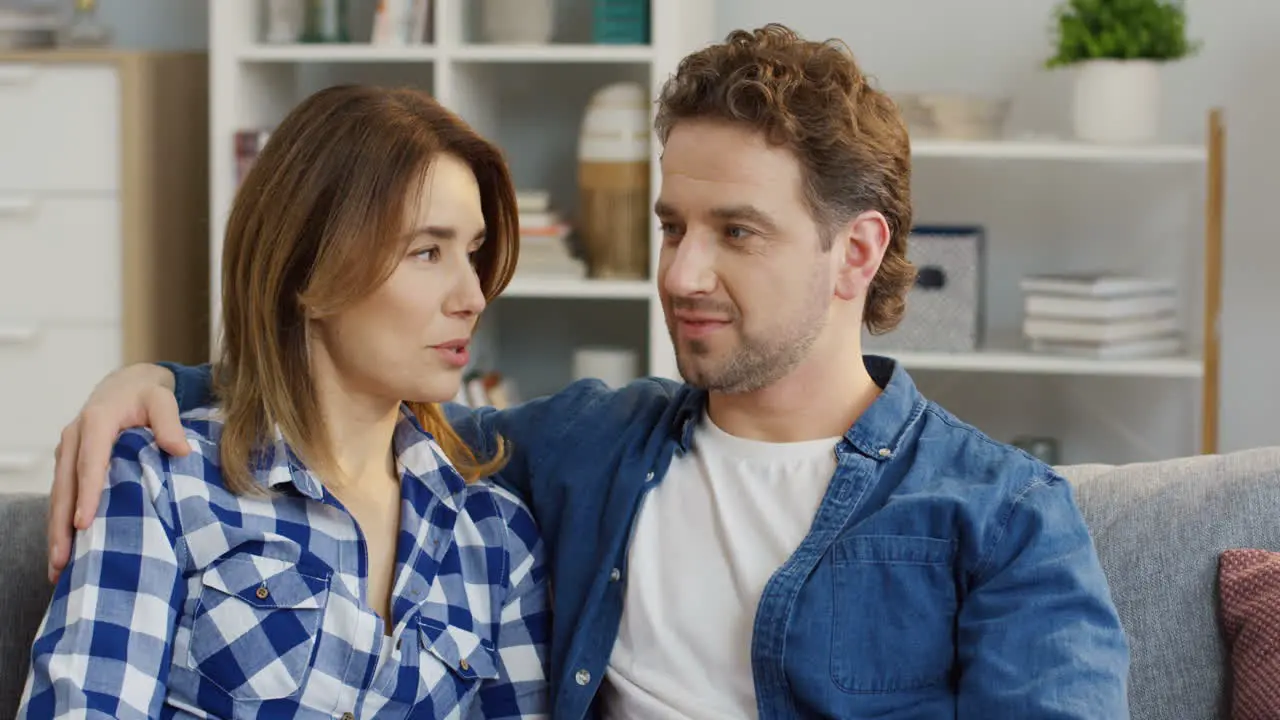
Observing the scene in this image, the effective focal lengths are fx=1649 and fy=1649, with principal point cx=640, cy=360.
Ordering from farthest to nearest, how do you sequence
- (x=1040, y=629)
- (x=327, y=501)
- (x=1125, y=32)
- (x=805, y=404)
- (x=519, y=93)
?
(x=519, y=93) < (x=1125, y=32) < (x=805, y=404) < (x=327, y=501) < (x=1040, y=629)

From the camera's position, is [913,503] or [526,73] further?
[526,73]

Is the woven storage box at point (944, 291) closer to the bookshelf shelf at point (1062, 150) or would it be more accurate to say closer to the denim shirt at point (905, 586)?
the bookshelf shelf at point (1062, 150)

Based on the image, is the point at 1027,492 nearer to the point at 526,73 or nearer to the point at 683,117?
the point at 683,117

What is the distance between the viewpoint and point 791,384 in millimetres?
1655

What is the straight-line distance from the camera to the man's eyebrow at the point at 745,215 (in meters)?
1.60

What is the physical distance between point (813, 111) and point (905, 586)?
1.56ft

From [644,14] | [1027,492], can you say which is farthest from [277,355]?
[644,14]

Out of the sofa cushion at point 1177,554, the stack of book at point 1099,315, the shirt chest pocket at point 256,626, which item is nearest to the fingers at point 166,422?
the shirt chest pocket at point 256,626

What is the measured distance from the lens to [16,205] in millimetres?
3258

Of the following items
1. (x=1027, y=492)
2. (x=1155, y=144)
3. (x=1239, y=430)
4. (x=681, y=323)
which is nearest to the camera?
(x=1027, y=492)

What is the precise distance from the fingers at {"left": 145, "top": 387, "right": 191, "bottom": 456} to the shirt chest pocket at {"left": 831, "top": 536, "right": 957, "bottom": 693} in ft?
2.02

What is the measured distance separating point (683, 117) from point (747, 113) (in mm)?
75

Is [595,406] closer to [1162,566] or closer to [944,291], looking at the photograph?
[1162,566]

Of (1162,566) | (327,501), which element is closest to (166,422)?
(327,501)
